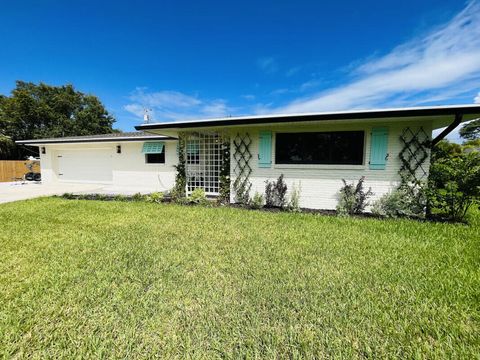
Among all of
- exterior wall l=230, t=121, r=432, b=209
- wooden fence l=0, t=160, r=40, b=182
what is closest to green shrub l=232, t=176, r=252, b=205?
exterior wall l=230, t=121, r=432, b=209

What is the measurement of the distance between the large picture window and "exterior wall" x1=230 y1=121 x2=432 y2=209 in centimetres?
16

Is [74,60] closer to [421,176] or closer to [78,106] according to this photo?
[78,106]

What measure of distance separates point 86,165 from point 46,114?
19.4 metres

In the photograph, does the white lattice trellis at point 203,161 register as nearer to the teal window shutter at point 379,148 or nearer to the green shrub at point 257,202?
the green shrub at point 257,202

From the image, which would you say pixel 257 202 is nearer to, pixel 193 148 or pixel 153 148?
pixel 193 148

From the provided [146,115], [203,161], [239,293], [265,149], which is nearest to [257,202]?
[265,149]

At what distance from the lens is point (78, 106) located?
2955cm

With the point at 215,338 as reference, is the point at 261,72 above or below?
above

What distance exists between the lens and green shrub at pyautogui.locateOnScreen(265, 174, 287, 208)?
7.09 metres

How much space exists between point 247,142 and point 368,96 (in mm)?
9074

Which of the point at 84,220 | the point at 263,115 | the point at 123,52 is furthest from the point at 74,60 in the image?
the point at 263,115

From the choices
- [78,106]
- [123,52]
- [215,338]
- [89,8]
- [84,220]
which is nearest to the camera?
[215,338]

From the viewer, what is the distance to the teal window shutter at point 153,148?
11.0 meters

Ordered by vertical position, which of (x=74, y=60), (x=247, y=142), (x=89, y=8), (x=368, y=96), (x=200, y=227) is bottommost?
(x=200, y=227)
